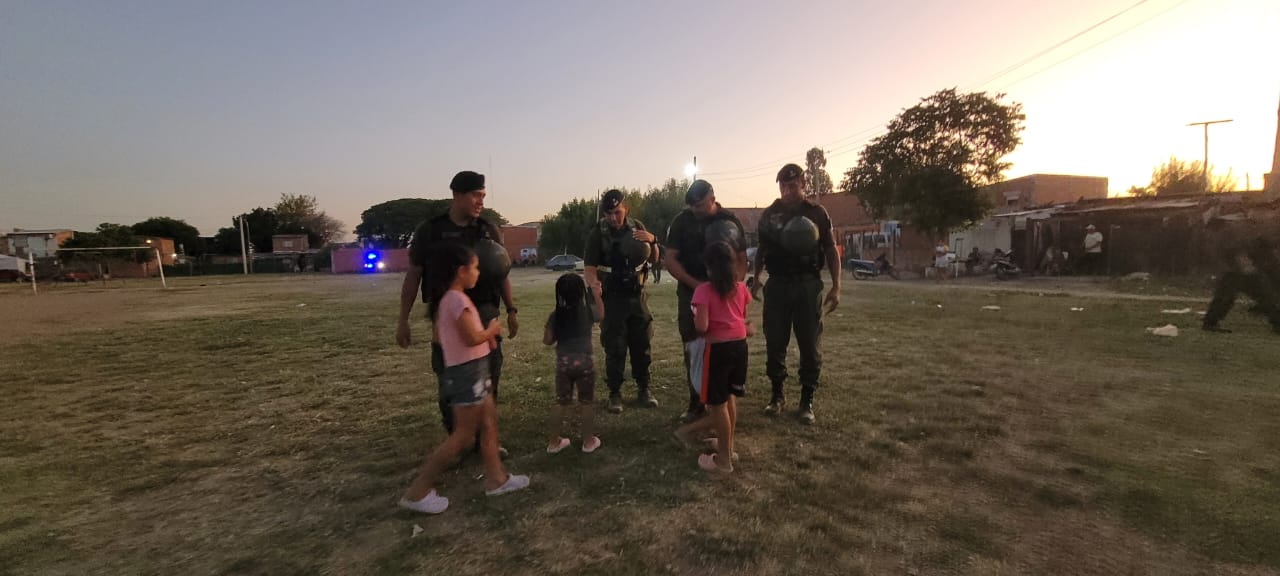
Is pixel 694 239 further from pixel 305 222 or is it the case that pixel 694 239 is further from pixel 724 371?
pixel 305 222

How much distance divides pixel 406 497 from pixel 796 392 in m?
3.51

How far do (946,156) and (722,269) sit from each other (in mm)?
25168

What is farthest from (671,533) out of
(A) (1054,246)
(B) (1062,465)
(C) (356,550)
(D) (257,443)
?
(A) (1054,246)

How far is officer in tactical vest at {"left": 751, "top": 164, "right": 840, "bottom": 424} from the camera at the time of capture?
177 inches

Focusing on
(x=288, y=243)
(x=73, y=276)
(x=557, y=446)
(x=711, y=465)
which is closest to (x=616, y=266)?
(x=557, y=446)

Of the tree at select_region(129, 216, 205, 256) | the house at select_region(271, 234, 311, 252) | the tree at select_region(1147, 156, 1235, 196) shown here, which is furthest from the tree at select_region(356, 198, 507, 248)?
Result: the tree at select_region(1147, 156, 1235, 196)

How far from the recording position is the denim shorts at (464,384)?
312 centimetres

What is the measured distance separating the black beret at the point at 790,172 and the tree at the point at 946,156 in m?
22.7

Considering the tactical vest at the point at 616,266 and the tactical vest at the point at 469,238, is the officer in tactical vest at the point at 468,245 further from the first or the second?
the tactical vest at the point at 616,266

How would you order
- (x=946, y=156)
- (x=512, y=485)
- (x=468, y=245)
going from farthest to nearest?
(x=946, y=156) → (x=468, y=245) → (x=512, y=485)

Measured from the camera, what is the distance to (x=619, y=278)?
4723 mm

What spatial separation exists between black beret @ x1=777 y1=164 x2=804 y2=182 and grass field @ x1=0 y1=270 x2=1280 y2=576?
6.08ft

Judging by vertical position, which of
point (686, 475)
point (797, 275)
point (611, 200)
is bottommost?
point (686, 475)

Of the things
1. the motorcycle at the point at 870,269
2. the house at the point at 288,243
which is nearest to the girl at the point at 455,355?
the motorcycle at the point at 870,269
